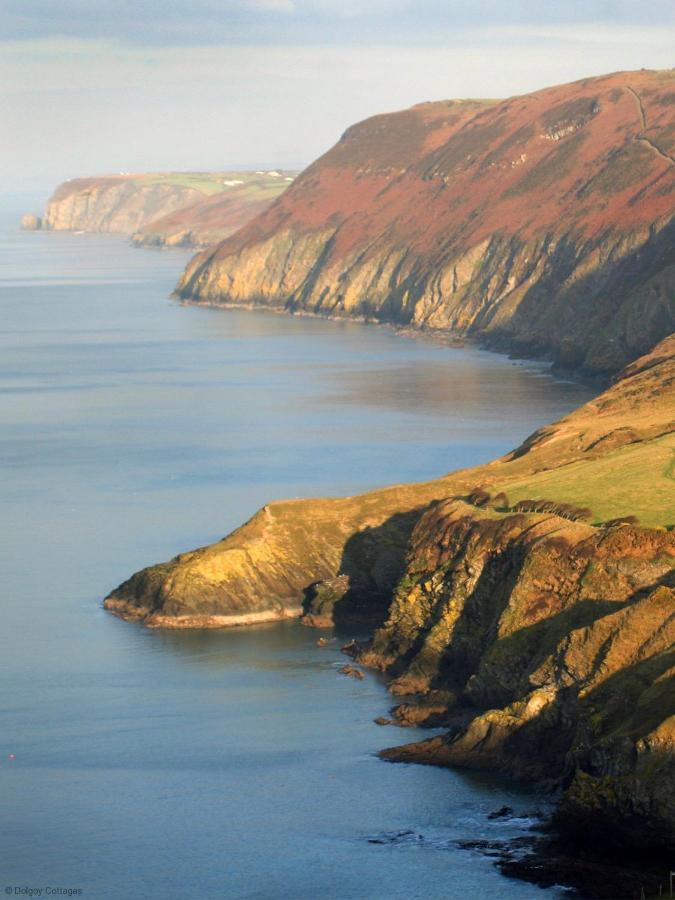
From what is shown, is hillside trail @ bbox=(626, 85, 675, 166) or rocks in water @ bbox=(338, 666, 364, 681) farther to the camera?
hillside trail @ bbox=(626, 85, 675, 166)

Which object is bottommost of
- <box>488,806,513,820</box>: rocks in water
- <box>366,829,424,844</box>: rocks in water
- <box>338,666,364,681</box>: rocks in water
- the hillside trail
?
<box>366,829,424,844</box>: rocks in water

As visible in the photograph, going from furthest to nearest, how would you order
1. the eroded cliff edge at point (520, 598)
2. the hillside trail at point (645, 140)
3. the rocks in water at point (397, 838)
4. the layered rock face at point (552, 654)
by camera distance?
the hillside trail at point (645, 140)
the rocks in water at point (397, 838)
the eroded cliff edge at point (520, 598)
the layered rock face at point (552, 654)

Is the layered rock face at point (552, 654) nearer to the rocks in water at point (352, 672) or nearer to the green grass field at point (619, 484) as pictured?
the rocks in water at point (352, 672)

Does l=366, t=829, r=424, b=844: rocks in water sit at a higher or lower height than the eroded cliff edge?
lower

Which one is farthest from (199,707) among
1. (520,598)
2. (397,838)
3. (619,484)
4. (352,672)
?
(619,484)

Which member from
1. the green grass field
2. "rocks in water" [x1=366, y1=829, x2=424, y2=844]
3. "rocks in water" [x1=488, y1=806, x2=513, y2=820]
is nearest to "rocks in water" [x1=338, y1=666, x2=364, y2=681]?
the green grass field

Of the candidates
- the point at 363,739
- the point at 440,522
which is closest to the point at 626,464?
the point at 440,522

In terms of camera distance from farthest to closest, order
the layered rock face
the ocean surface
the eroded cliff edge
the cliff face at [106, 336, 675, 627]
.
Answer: the cliff face at [106, 336, 675, 627] < the eroded cliff edge < the ocean surface < the layered rock face

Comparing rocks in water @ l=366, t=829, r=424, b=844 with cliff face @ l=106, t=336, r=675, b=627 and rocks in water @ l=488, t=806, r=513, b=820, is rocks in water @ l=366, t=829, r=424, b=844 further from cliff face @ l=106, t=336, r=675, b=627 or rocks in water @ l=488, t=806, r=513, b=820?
cliff face @ l=106, t=336, r=675, b=627

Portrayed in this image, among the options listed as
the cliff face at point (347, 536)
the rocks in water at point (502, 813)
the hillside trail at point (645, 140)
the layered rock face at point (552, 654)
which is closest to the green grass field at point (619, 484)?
the cliff face at point (347, 536)
